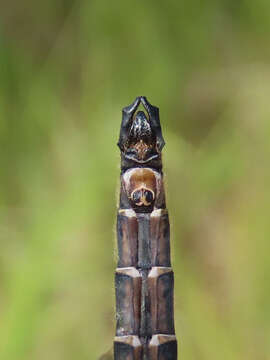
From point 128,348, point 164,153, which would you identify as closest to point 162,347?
point 128,348

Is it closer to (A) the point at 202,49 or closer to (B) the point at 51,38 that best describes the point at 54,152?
(B) the point at 51,38

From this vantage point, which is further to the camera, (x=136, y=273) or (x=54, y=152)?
(x=54, y=152)

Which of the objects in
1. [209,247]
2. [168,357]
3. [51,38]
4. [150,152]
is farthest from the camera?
[51,38]

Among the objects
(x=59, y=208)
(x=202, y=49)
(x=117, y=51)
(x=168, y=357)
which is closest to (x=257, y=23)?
(x=202, y=49)

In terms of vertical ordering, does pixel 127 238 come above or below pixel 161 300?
above

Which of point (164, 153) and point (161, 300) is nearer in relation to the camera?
point (161, 300)

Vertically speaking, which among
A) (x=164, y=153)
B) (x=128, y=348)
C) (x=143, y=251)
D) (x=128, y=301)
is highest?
(x=164, y=153)

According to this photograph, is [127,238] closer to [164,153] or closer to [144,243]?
[144,243]

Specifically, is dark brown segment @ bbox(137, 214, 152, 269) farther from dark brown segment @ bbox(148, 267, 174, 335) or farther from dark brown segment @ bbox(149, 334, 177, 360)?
dark brown segment @ bbox(149, 334, 177, 360)

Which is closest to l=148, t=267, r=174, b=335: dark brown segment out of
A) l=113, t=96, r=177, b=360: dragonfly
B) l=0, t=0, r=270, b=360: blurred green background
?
l=113, t=96, r=177, b=360: dragonfly
